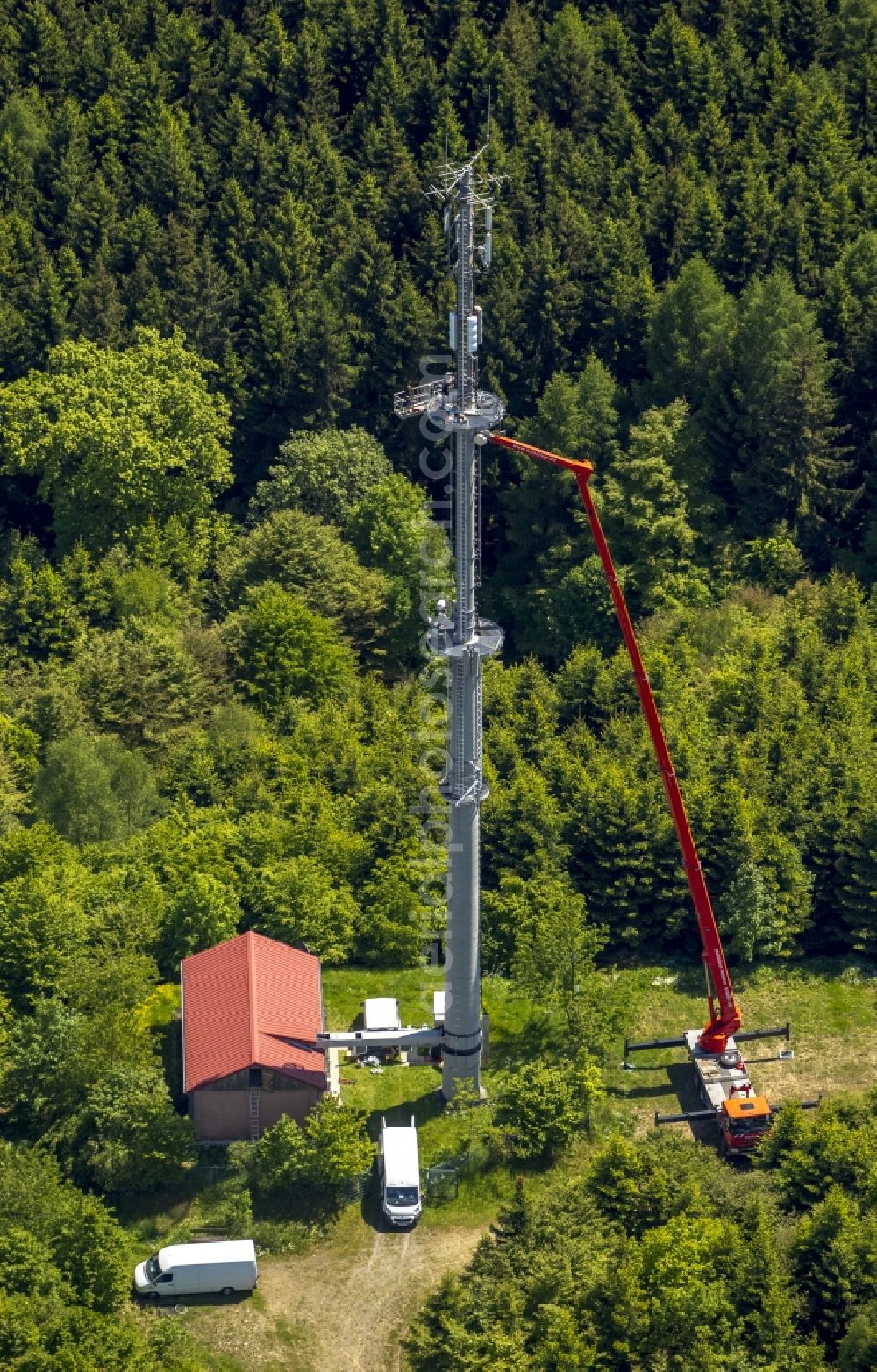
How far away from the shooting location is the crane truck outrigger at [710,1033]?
Answer: 84.3m

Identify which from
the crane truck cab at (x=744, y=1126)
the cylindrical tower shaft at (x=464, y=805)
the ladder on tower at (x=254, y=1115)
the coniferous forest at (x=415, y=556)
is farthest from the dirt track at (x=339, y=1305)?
the crane truck cab at (x=744, y=1126)

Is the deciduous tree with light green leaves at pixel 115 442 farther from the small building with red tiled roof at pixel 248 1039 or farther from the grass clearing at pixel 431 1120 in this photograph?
the small building with red tiled roof at pixel 248 1039

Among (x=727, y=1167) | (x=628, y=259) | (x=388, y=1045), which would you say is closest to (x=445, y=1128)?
(x=388, y=1045)

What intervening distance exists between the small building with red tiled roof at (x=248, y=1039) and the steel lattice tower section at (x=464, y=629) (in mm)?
5508

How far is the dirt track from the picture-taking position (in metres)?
78.5

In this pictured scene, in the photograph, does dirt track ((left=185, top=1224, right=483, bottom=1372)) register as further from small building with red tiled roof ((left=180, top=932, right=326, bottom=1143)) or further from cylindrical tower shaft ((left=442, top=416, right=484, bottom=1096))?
cylindrical tower shaft ((left=442, top=416, right=484, bottom=1096))

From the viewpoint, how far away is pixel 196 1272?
262ft

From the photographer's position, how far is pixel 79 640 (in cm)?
11775

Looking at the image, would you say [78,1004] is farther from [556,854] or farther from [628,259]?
[628,259]

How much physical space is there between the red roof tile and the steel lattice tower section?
5443mm

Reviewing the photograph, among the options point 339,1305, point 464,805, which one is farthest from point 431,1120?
point 464,805

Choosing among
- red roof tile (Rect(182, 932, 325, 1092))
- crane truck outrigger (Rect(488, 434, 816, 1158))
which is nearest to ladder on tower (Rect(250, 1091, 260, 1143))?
red roof tile (Rect(182, 932, 325, 1092))

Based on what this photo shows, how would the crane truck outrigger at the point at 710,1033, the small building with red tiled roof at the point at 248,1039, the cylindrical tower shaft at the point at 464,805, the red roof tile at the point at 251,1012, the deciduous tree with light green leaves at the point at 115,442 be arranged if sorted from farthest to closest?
the deciduous tree with light green leaves at the point at 115,442 → the red roof tile at the point at 251,1012 → the small building with red tiled roof at the point at 248,1039 → the crane truck outrigger at the point at 710,1033 → the cylindrical tower shaft at the point at 464,805

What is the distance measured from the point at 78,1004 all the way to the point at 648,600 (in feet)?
137
